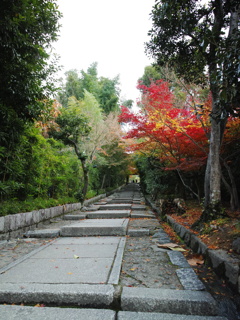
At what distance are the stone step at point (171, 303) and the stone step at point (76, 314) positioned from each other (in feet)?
0.21

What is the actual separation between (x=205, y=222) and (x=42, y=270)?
3.22 meters

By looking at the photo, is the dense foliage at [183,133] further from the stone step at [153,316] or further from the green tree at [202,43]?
the stone step at [153,316]

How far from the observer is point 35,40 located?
5883 millimetres

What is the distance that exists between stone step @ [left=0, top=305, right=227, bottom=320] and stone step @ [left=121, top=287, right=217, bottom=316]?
6 cm

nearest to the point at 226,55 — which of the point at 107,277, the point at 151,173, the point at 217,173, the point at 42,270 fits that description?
the point at 217,173

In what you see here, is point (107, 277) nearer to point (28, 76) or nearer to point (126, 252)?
point (126, 252)

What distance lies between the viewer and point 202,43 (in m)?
3.11

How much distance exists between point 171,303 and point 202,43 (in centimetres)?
346

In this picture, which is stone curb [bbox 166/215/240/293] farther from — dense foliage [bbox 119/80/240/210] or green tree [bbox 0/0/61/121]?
green tree [bbox 0/0/61/121]

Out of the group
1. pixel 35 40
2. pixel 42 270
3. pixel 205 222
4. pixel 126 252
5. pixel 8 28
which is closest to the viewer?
pixel 42 270

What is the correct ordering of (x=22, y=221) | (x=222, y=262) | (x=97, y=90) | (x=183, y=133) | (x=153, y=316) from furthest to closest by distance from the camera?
(x=97, y=90)
(x=183, y=133)
(x=22, y=221)
(x=222, y=262)
(x=153, y=316)

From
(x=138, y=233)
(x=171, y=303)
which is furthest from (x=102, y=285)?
(x=138, y=233)

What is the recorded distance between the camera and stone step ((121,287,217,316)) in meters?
1.91

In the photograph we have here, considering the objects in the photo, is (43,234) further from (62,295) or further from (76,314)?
(76,314)
